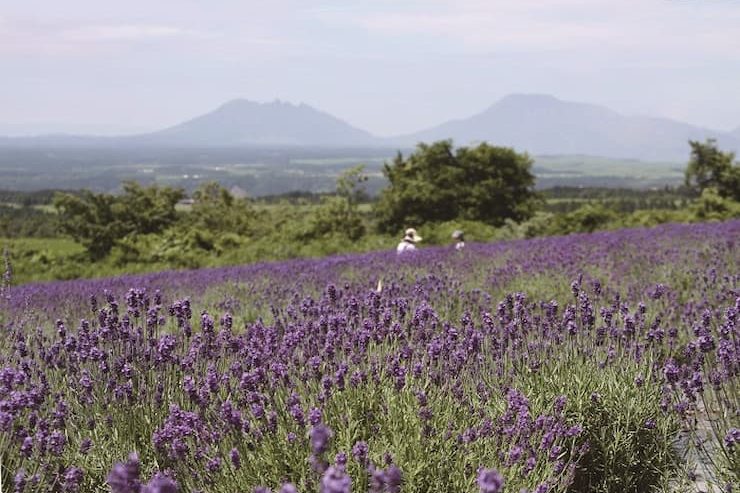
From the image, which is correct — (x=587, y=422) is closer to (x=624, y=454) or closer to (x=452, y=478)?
(x=624, y=454)

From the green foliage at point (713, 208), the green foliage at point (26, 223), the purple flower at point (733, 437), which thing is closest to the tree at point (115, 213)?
the green foliage at point (26, 223)

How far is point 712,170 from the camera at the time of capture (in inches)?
1425

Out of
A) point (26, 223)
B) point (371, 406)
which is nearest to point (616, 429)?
point (371, 406)

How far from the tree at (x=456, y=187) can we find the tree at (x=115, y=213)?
995 cm

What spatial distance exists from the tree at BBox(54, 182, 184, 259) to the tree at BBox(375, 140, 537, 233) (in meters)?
9.95

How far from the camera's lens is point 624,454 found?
376 centimetres

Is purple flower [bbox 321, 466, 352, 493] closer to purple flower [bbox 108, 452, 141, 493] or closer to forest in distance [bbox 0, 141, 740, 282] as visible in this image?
purple flower [bbox 108, 452, 141, 493]

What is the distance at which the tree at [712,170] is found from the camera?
34.7 m

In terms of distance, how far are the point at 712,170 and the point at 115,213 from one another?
26529 mm

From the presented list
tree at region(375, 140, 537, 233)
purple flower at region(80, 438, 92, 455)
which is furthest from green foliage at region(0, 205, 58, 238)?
purple flower at region(80, 438, 92, 455)

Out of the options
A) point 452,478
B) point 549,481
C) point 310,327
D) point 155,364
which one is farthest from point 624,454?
point 155,364

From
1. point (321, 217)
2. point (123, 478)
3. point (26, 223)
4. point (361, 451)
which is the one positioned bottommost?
point (26, 223)

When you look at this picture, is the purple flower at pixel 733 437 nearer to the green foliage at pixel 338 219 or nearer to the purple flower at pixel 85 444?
the purple flower at pixel 85 444

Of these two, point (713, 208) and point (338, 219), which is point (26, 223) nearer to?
point (338, 219)
